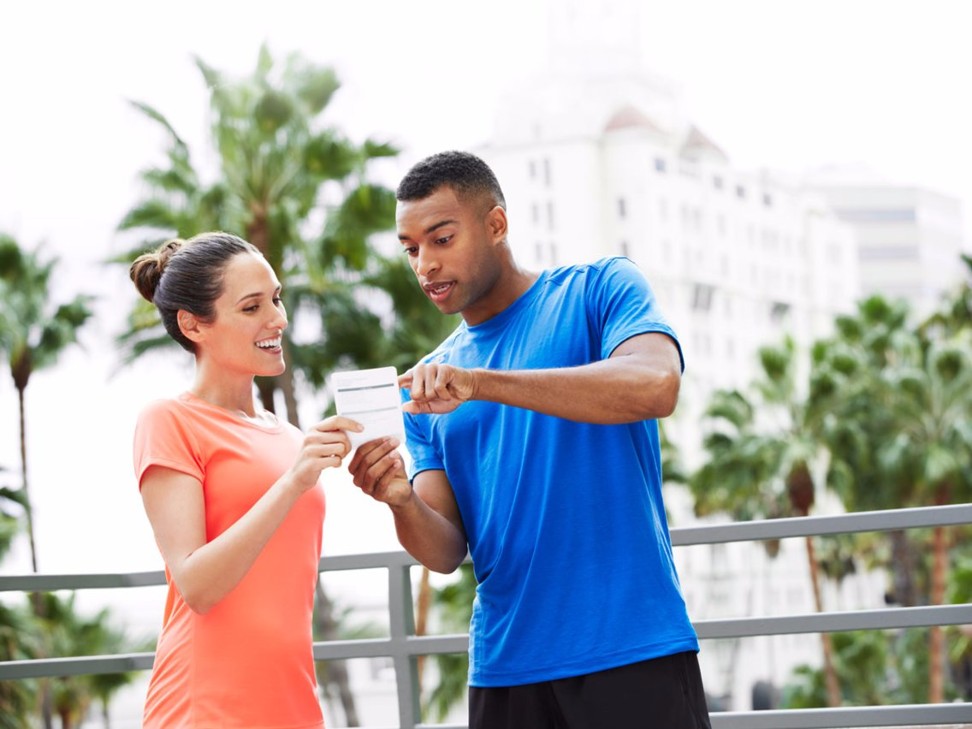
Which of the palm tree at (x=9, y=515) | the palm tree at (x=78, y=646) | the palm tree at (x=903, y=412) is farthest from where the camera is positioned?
the palm tree at (x=903, y=412)

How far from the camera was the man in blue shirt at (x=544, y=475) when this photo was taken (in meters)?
2.20

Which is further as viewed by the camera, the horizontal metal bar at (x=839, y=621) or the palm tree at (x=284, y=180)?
the palm tree at (x=284, y=180)

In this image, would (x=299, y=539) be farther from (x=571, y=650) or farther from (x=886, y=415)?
(x=886, y=415)

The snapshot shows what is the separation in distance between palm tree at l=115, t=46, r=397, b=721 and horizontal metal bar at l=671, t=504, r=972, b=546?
18571mm

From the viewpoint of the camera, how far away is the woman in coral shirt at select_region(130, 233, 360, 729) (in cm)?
226

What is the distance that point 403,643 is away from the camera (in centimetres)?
400

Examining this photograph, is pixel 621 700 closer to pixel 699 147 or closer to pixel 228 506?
pixel 228 506

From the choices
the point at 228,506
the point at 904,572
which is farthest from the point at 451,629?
the point at 228,506

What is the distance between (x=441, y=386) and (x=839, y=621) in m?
1.85

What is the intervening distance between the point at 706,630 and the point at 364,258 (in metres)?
19.6

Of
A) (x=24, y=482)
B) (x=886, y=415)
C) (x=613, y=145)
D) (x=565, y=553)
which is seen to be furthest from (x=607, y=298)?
(x=613, y=145)

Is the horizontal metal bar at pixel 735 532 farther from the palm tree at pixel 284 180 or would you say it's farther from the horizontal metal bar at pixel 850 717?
the palm tree at pixel 284 180

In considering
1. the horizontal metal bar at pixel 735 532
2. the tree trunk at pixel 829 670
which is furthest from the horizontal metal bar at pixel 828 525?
the tree trunk at pixel 829 670

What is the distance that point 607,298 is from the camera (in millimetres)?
2381
